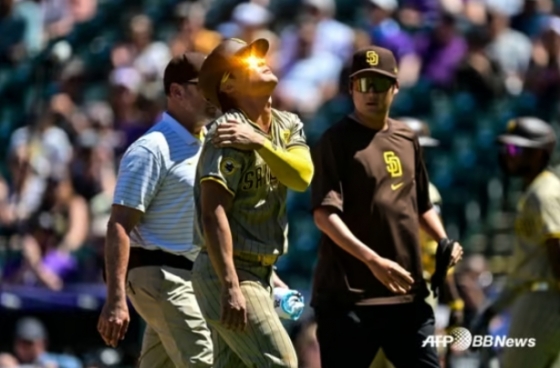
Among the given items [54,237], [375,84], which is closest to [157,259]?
[375,84]

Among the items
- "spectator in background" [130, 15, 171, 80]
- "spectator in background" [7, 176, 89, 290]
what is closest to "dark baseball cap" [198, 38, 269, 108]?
"spectator in background" [7, 176, 89, 290]

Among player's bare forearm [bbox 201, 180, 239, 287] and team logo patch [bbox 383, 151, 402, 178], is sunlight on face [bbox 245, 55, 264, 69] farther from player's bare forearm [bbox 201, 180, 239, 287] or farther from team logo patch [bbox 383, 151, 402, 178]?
team logo patch [bbox 383, 151, 402, 178]

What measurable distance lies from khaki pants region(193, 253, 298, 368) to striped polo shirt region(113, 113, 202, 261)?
2.81ft

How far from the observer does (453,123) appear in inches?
526

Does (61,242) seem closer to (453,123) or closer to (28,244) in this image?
(28,244)

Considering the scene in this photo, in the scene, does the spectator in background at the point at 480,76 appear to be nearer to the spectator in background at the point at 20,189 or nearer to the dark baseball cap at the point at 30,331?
the dark baseball cap at the point at 30,331

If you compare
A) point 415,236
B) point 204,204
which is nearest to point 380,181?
point 415,236

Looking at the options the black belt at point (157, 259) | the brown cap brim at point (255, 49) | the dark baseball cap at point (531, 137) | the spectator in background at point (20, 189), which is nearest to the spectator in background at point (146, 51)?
the spectator in background at point (20, 189)

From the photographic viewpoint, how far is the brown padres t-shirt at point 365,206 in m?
7.85

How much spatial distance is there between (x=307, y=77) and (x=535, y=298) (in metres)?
6.65

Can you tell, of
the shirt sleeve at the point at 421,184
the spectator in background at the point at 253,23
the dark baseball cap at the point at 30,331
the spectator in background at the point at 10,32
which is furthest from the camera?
the spectator in background at the point at 10,32

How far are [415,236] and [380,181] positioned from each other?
0.35 metres

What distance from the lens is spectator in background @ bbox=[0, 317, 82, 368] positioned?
11.5 metres

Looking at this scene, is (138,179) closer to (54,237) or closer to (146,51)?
(54,237)
